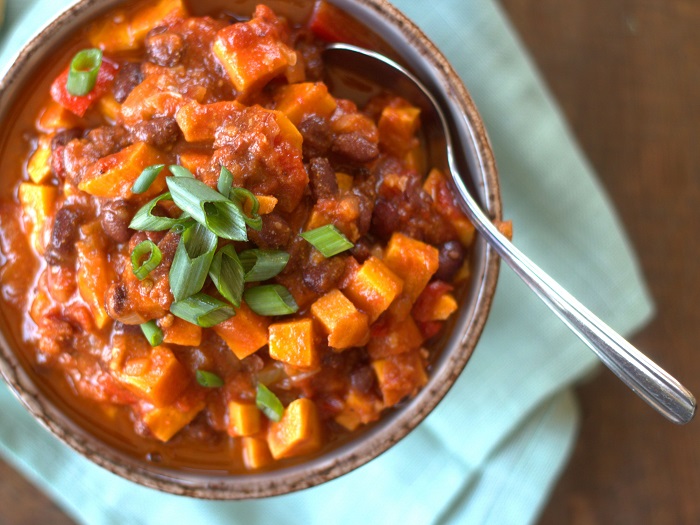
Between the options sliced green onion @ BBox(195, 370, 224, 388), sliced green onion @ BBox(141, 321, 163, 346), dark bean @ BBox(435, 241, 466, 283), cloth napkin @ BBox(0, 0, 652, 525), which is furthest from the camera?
cloth napkin @ BBox(0, 0, 652, 525)

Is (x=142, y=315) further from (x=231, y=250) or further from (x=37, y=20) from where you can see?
(x=37, y=20)

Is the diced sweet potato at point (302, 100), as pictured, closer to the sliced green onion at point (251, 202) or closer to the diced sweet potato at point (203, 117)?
the diced sweet potato at point (203, 117)

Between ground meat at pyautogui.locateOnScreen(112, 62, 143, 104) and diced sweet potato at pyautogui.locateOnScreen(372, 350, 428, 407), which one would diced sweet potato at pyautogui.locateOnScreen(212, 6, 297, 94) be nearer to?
ground meat at pyautogui.locateOnScreen(112, 62, 143, 104)

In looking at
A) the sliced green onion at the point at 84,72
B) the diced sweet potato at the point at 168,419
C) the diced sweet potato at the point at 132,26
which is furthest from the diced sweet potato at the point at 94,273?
the diced sweet potato at the point at 132,26

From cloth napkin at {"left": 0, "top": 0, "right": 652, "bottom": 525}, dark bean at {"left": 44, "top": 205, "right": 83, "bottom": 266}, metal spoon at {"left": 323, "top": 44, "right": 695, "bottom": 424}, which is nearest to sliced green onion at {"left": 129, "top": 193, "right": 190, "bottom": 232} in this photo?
dark bean at {"left": 44, "top": 205, "right": 83, "bottom": 266}

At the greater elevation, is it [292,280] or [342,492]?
[292,280]

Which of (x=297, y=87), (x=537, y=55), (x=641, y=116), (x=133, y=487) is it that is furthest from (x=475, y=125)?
(x=133, y=487)
